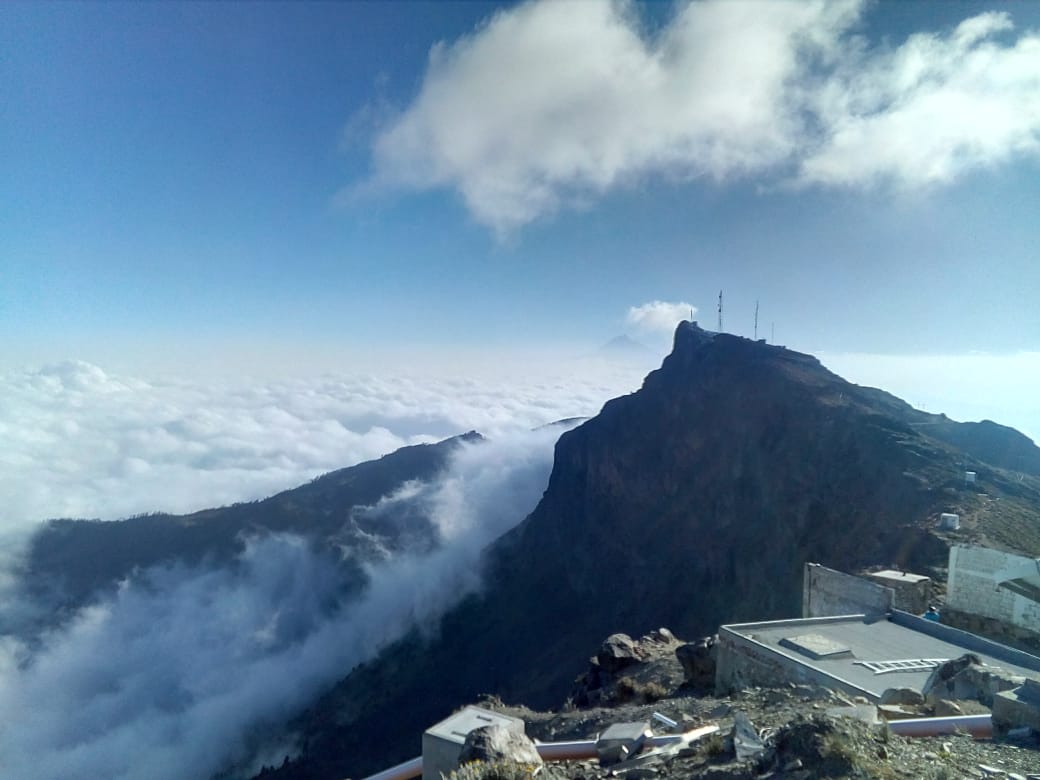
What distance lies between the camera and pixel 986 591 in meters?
19.0

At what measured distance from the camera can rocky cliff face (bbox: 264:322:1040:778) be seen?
121 ft

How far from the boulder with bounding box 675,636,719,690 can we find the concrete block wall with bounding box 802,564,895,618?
3737 millimetres

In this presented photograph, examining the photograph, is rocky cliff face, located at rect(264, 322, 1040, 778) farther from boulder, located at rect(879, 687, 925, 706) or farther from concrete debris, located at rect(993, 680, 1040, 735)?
concrete debris, located at rect(993, 680, 1040, 735)

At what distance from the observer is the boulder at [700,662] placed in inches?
674

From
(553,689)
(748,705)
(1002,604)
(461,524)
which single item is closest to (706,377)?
(553,689)

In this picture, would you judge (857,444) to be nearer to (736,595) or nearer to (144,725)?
(736,595)

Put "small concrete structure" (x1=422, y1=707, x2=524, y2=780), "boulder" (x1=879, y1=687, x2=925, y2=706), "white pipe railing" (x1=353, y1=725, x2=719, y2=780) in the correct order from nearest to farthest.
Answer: "white pipe railing" (x1=353, y1=725, x2=719, y2=780) → "small concrete structure" (x1=422, y1=707, x2=524, y2=780) → "boulder" (x1=879, y1=687, x2=925, y2=706)

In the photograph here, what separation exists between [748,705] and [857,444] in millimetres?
32866

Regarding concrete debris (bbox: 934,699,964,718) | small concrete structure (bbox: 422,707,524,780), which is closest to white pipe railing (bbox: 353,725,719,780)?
small concrete structure (bbox: 422,707,524,780)

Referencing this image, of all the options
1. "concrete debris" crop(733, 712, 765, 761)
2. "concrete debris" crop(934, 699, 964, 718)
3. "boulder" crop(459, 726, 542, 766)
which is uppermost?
"concrete debris" crop(733, 712, 765, 761)

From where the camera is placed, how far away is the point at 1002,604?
18.6 metres

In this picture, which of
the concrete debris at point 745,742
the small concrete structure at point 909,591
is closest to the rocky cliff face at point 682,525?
the small concrete structure at point 909,591

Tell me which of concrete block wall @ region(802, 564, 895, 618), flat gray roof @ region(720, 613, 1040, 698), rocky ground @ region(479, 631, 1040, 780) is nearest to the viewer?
rocky ground @ region(479, 631, 1040, 780)

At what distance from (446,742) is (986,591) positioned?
17.9 metres
